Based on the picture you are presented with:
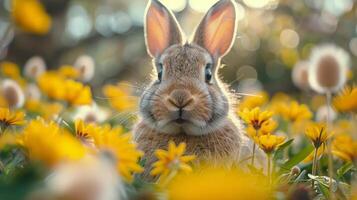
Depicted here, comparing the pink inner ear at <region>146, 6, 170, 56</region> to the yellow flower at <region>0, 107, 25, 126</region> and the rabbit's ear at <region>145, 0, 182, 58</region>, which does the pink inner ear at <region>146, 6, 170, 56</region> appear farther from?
the yellow flower at <region>0, 107, 25, 126</region>

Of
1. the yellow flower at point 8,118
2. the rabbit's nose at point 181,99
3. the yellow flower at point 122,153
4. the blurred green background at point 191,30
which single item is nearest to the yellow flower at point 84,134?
the yellow flower at point 8,118

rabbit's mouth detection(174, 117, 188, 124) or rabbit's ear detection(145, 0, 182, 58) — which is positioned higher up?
rabbit's ear detection(145, 0, 182, 58)

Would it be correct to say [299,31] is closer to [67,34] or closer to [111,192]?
[67,34]

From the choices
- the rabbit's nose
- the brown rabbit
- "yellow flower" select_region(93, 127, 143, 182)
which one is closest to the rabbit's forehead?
the brown rabbit

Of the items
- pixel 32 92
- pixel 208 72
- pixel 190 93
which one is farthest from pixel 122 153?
pixel 32 92

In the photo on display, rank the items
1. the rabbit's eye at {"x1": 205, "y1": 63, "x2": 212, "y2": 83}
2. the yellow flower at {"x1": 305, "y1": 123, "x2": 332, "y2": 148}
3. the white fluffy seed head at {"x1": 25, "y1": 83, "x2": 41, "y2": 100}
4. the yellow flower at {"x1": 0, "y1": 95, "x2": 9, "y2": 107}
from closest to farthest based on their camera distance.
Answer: the yellow flower at {"x1": 305, "y1": 123, "x2": 332, "y2": 148}
the rabbit's eye at {"x1": 205, "y1": 63, "x2": 212, "y2": 83}
the yellow flower at {"x1": 0, "y1": 95, "x2": 9, "y2": 107}
the white fluffy seed head at {"x1": 25, "y1": 83, "x2": 41, "y2": 100}
